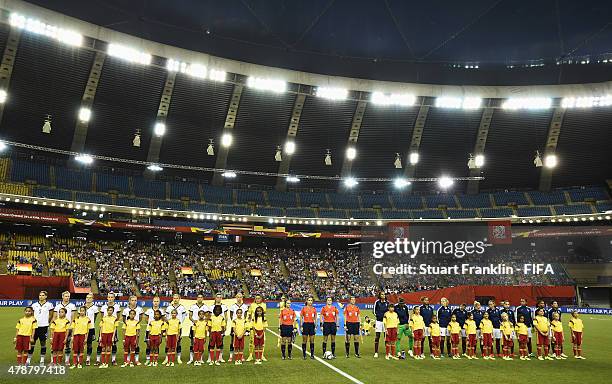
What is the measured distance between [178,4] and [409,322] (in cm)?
3048

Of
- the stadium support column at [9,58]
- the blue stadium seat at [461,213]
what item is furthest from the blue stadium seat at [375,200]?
the stadium support column at [9,58]

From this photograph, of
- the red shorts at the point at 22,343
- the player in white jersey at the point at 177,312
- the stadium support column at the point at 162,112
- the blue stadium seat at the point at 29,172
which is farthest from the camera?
the stadium support column at the point at 162,112

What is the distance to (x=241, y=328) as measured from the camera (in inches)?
557

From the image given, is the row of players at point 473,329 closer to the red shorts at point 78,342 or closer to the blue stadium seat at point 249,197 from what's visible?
the red shorts at point 78,342

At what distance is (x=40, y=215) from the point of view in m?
41.9

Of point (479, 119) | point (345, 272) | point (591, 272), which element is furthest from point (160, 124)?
point (591, 272)

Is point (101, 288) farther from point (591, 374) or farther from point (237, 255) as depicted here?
point (591, 374)

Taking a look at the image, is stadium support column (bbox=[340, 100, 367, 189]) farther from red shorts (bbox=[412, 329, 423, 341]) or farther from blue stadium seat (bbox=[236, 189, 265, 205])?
red shorts (bbox=[412, 329, 423, 341])

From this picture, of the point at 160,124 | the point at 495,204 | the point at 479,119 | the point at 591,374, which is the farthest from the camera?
the point at 495,204

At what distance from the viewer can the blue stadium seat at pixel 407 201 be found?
178 feet

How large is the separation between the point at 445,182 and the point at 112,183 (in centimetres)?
3702

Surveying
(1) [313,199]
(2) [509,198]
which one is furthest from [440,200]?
(1) [313,199]

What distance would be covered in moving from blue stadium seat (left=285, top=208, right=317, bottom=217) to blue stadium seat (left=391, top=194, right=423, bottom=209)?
33.8 feet

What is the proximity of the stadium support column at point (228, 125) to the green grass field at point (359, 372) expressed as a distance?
32699 mm
